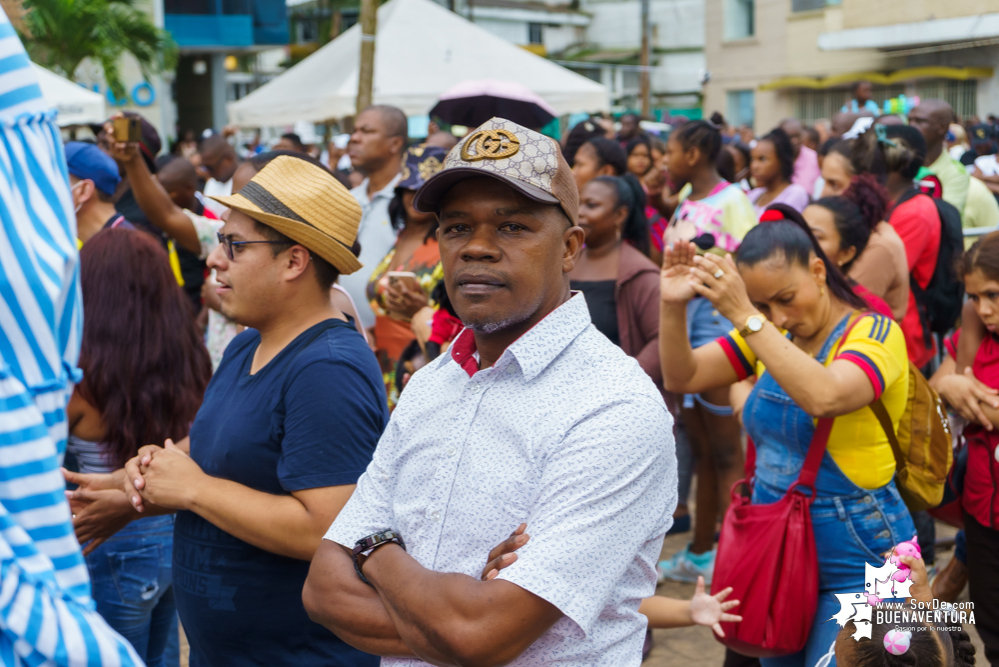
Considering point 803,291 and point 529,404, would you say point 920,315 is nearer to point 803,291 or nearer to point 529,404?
point 803,291

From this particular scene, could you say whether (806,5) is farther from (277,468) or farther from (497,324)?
(497,324)

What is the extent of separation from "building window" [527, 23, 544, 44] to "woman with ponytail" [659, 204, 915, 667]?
52354 mm

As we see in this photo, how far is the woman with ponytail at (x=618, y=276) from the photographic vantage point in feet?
15.4

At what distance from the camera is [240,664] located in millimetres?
2562

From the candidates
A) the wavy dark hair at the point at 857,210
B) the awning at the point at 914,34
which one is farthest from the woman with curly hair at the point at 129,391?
the awning at the point at 914,34

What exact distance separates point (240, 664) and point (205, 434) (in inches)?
24.1

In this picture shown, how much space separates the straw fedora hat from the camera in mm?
2691

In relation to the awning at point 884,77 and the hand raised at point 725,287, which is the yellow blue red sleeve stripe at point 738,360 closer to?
the hand raised at point 725,287

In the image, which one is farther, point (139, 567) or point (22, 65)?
point (139, 567)

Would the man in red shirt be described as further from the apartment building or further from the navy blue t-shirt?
the apartment building

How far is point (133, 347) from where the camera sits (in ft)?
10.5

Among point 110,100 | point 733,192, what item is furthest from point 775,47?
point 733,192

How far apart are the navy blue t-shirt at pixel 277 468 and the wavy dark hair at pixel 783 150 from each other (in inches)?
207

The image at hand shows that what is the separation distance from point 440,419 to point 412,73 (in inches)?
478
